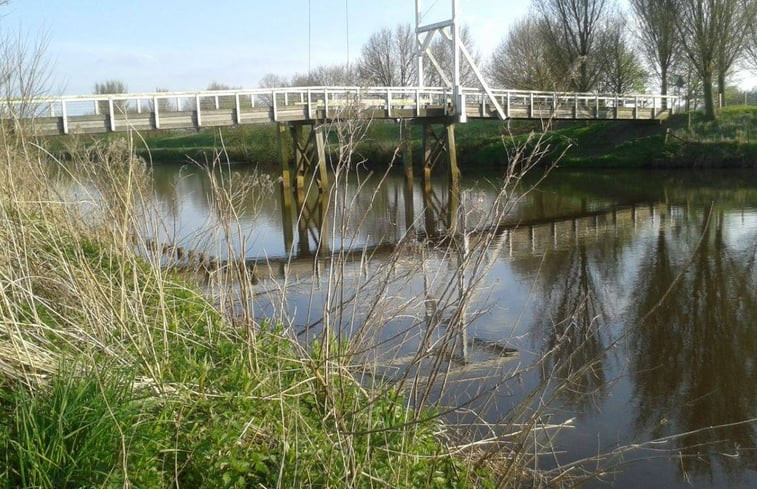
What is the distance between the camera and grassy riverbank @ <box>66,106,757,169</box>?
76.2 feet

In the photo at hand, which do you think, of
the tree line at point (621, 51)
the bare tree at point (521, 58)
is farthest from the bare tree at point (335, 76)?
the bare tree at point (521, 58)

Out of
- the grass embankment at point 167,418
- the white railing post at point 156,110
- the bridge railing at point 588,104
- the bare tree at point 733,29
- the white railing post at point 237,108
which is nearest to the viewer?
the grass embankment at point 167,418

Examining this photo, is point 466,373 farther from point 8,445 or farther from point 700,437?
point 8,445

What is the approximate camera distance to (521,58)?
3559 centimetres

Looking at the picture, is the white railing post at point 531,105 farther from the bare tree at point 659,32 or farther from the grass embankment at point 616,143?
the bare tree at point 659,32

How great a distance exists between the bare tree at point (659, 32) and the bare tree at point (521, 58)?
4.16m

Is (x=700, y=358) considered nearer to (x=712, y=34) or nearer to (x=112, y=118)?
(x=112, y=118)

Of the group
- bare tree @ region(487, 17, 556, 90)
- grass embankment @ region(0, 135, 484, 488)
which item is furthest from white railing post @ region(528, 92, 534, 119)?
grass embankment @ region(0, 135, 484, 488)

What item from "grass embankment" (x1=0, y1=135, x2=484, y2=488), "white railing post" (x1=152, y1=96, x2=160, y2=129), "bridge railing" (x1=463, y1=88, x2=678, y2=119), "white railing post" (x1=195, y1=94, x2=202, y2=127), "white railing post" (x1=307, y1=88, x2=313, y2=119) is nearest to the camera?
"grass embankment" (x1=0, y1=135, x2=484, y2=488)

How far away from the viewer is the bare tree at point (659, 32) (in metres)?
27.6

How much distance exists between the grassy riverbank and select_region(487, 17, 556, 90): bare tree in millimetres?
2809

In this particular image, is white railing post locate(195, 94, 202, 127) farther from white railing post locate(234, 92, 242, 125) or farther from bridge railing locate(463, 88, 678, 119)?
bridge railing locate(463, 88, 678, 119)

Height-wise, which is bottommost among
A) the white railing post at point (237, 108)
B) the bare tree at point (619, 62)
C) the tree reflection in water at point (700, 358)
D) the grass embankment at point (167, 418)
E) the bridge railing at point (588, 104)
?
the tree reflection in water at point (700, 358)

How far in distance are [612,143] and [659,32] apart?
5172 millimetres
